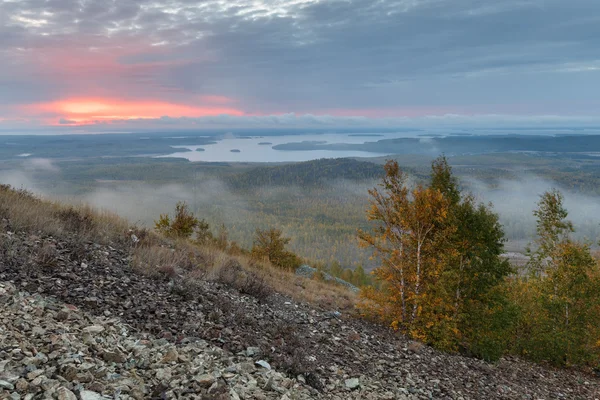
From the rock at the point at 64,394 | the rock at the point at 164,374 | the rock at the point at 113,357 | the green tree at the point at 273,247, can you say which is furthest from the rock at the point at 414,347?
the green tree at the point at 273,247

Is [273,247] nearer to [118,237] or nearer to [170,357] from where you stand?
[118,237]

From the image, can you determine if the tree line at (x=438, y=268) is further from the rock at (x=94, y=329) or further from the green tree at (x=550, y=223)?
the green tree at (x=550, y=223)

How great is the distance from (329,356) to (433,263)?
774 centimetres

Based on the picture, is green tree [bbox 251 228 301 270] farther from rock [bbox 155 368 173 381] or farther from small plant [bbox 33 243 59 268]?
rock [bbox 155 368 173 381]

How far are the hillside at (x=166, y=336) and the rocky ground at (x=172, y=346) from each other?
0.03 meters

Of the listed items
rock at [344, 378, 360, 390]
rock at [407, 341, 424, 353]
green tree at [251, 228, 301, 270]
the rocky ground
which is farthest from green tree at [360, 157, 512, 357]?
green tree at [251, 228, 301, 270]

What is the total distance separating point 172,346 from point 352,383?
4057mm

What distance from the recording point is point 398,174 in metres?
15.9

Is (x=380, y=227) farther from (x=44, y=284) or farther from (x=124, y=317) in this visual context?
(x=44, y=284)

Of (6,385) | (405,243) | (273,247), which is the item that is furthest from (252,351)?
(273,247)

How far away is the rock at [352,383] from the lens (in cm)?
806

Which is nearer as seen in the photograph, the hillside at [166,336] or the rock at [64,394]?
the rock at [64,394]

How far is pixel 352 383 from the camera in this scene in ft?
26.8

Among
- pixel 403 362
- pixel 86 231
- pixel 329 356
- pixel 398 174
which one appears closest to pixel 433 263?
pixel 398 174
